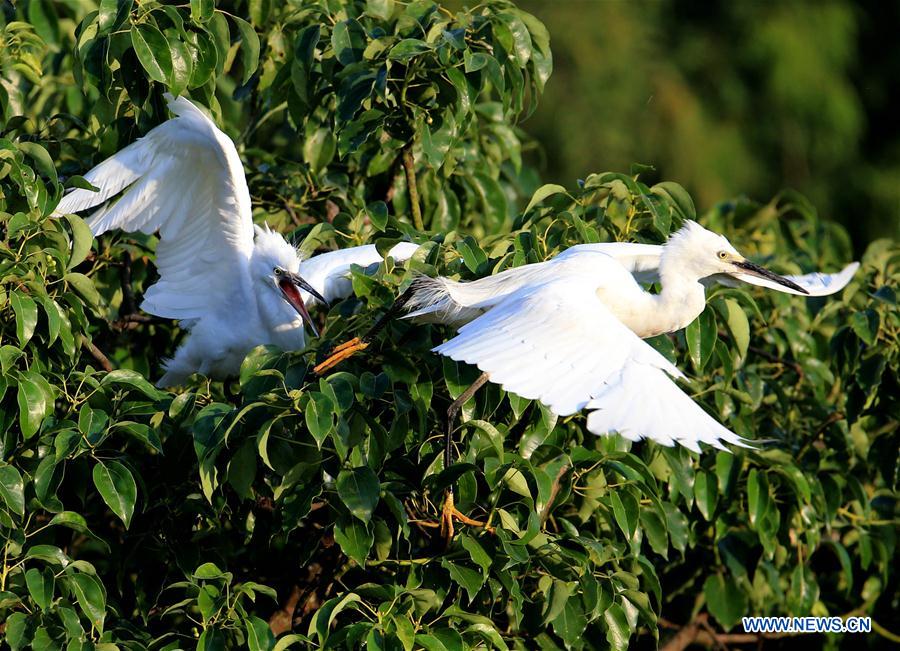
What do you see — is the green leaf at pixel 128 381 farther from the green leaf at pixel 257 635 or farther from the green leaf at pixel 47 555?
the green leaf at pixel 257 635

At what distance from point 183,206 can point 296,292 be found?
445 mm

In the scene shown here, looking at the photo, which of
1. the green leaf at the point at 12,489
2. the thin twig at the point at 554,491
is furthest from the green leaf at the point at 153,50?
the thin twig at the point at 554,491

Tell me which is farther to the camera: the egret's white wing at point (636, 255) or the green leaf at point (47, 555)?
the egret's white wing at point (636, 255)

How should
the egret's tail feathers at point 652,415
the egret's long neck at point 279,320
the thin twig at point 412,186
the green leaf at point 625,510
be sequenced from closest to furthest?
the egret's tail feathers at point 652,415, the green leaf at point 625,510, the thin twig at point 412,186, the egret's long neck at point 279,320

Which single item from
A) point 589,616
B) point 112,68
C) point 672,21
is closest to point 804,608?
point 589,616

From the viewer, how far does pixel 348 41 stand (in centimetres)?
312

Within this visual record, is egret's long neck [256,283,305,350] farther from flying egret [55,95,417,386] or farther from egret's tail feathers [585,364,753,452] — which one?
egret's tail feathers [585,364,753,452]

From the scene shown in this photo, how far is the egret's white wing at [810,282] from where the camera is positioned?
3115mm

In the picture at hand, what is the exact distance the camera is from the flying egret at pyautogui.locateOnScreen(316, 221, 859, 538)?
229cm

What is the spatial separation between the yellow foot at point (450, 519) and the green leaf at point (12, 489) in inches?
34.5

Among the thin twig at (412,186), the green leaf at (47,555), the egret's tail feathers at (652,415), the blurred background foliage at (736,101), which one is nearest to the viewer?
the egret's tail feathers at (652,415)

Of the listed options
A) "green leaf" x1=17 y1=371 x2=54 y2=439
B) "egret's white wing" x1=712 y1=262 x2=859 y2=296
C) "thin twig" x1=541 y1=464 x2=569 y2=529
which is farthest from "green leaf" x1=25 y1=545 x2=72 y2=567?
"egret's white wing" x1=712 y1=262 x2=859 y2=296

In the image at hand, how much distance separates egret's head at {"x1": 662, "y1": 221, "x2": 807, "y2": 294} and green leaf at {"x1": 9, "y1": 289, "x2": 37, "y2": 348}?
1.53m

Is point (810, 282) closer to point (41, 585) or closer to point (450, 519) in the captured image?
point (450, 519)
